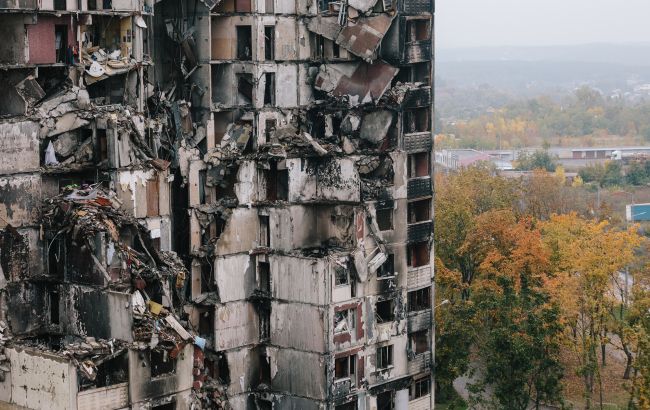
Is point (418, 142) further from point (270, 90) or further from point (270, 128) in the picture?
point (270, 90)

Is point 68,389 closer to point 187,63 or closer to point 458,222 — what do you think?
point 187,63

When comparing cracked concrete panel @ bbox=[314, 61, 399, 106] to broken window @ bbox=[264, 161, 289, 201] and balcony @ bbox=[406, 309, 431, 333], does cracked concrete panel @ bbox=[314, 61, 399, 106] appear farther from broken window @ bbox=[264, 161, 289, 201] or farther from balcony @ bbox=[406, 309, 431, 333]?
balcony @ bbox=[406, 309, 431, 333]

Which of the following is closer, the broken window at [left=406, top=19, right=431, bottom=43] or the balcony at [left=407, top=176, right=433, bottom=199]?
the broken window at [left=406, top=19, right=431, bottom=43]

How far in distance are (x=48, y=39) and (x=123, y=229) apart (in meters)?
6.85

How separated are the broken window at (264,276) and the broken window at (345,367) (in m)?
3.82

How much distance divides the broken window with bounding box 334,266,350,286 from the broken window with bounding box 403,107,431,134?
7938 mm

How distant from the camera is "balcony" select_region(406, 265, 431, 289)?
2516 inches

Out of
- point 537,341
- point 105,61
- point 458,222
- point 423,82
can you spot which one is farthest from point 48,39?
point 458,222

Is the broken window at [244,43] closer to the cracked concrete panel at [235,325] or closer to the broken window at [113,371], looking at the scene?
the cracked concrete panel at [235,325]

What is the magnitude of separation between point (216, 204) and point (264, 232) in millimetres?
2221

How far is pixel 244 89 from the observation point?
201ft

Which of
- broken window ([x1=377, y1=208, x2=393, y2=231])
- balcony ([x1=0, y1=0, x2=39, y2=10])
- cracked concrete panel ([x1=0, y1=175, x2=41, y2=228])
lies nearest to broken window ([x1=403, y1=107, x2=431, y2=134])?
broken window ([x1=377, y1=208, x2=393, y2=231])

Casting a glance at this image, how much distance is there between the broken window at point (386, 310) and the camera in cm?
6216

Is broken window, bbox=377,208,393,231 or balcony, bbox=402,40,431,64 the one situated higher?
balcony, bbox=402,40,431,64
